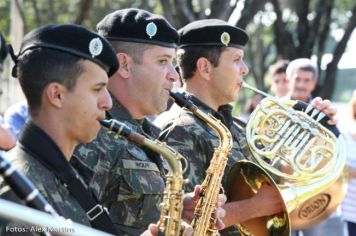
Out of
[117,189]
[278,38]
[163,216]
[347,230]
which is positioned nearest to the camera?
[163,216]

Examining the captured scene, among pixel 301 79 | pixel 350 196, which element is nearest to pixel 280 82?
pixel 301 79

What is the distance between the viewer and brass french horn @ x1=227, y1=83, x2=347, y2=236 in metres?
5.64

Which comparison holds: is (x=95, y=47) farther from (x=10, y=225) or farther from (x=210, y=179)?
(x=210, y=179)

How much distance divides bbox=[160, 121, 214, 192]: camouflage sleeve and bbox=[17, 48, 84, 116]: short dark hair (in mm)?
1471

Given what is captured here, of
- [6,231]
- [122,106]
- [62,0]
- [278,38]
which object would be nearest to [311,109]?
[122,106]

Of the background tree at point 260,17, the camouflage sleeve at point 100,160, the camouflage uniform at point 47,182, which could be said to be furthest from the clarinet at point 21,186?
the background tree at point 260,17

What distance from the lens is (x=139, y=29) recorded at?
204 inches

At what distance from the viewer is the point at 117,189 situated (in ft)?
15.6

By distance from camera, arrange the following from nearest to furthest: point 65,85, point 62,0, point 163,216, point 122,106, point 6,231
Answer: point 6,231 < point 65,85 < point 163,216 < point 122,106 < point 62,0

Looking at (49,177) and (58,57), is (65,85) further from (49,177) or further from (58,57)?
(49,177)

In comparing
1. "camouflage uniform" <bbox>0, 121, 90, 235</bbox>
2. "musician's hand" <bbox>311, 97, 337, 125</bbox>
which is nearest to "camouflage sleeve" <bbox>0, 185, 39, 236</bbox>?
"camouflage uniform" <bbox>0, 121, 90, 235</bbox>

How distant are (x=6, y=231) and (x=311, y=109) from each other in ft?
9.48

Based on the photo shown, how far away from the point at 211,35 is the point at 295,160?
0.88 metres

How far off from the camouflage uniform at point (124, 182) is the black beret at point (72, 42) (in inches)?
24.3
